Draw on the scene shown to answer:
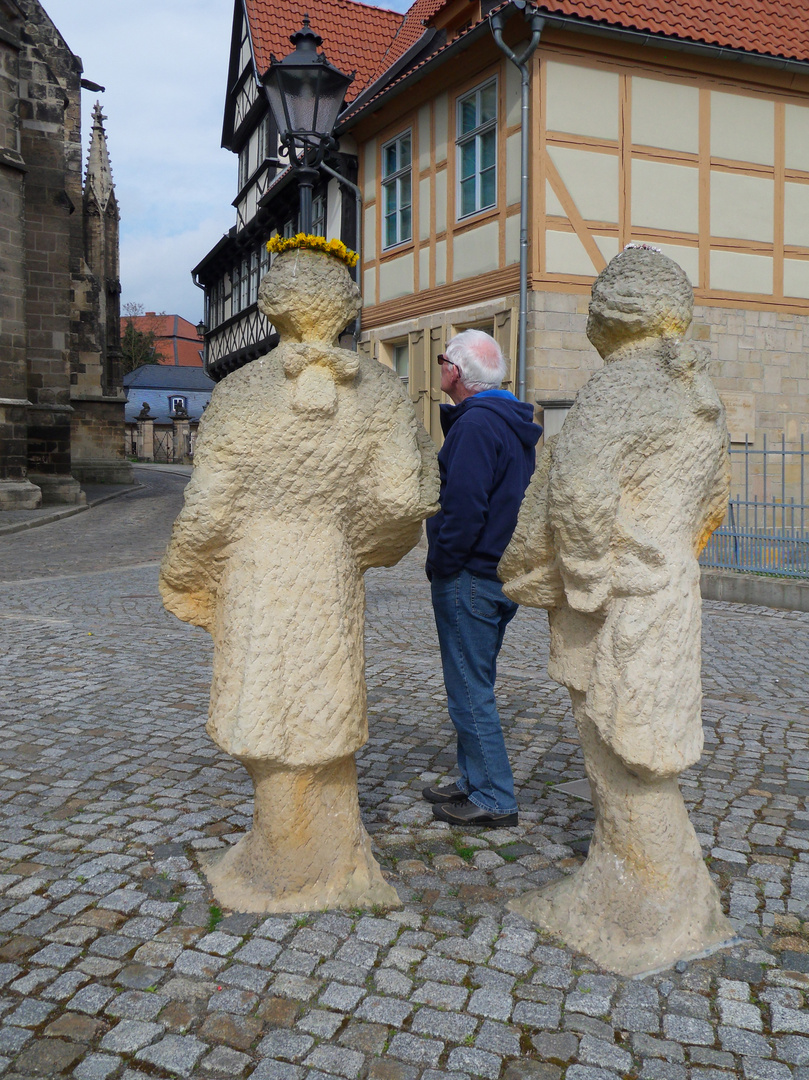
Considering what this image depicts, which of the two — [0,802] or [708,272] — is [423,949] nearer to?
[0,802]

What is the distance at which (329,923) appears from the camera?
2.93 meters

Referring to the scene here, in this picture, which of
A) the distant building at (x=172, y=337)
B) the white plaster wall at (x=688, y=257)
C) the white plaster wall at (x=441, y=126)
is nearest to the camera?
the white plaster wall at (x=688, y=257)

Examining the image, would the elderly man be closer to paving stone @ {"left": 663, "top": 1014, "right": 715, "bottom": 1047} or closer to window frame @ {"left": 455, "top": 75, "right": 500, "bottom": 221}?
paving stone @ {"left": 663, "top": 1014, "right": 715, "bottom": 1047}

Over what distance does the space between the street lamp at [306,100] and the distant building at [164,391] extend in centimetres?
5438

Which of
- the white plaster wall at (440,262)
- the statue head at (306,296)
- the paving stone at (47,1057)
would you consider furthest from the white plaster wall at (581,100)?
the paving stone at (47,1057)

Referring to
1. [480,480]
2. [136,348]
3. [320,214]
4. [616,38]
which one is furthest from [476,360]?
[136,348]

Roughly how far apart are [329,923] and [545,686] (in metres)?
3.17

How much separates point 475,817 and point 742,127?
11993 millimetres

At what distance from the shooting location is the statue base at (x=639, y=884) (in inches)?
108

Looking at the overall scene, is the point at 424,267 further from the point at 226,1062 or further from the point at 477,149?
the point at 226,1062

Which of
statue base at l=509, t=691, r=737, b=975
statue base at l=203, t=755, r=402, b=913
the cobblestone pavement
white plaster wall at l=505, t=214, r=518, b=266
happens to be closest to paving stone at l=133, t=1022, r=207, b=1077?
the cobblestone pavement

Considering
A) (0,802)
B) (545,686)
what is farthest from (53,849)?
(545,686)

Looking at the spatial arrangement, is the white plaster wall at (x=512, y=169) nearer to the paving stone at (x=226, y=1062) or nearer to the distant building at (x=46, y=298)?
the distant building at (x=46, y=298)

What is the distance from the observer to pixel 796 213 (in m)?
13.3
